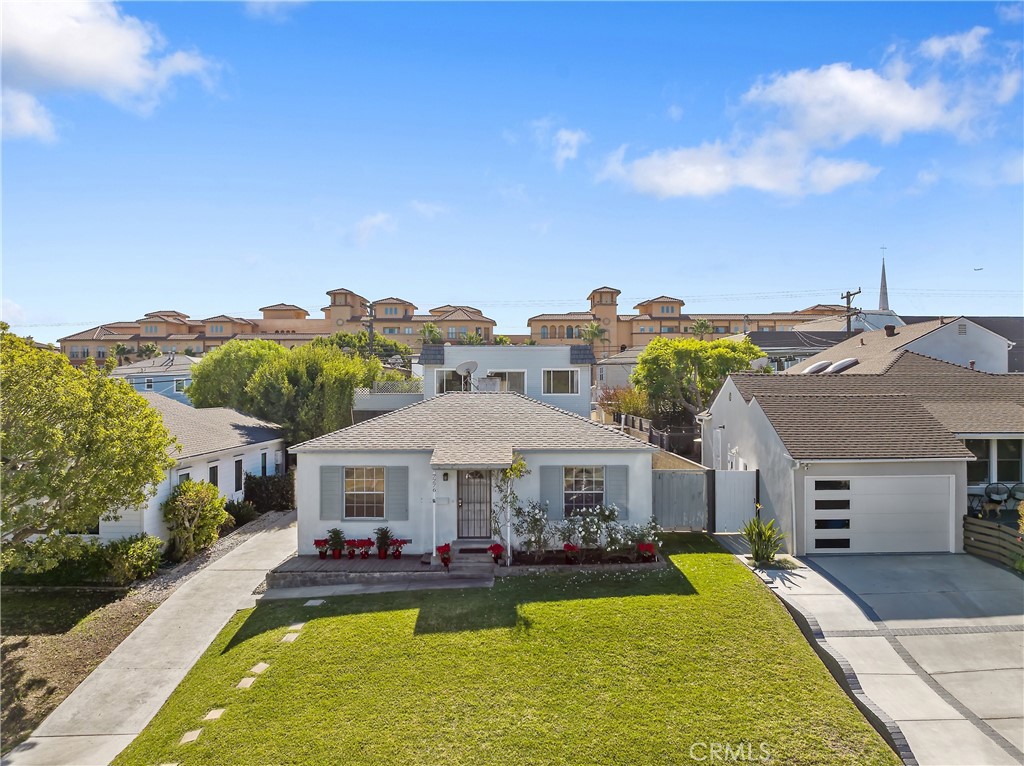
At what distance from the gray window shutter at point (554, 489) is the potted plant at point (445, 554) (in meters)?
2.82

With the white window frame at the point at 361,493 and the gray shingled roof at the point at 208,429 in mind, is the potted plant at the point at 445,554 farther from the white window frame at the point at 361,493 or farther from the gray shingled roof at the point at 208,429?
the gray shingled roof at the point at 208,429

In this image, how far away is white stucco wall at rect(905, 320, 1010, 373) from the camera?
94.8ft

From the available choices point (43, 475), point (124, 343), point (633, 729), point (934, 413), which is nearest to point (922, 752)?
point (633, 729)

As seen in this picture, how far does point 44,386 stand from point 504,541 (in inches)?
421

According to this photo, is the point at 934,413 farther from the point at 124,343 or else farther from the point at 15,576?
the point at 124,343

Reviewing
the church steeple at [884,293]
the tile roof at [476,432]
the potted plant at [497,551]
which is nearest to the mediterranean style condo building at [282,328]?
the church steeple at [884,293]

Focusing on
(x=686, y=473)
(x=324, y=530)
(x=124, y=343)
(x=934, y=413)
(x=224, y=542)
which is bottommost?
(x=224, y=542)

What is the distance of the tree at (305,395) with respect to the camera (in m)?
27.0

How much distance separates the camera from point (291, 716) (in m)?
8.97

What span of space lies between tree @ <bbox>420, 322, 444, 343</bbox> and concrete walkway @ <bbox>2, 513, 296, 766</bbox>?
6920 cm

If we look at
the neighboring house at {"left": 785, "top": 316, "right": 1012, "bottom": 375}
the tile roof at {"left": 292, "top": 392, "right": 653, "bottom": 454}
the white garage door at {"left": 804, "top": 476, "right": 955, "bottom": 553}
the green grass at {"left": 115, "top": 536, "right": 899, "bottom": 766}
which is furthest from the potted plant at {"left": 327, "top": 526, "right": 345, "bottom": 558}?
the neighboring house at {"left": 785, "top": 316, "right": 1012, "bottom": 375}

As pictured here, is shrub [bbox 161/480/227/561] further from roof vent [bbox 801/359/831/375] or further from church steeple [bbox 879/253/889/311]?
church steeple [bbox 879/253/889/311]

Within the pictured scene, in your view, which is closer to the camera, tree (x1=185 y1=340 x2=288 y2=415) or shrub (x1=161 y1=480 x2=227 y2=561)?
shrub (x1=161 y1=480 x2=227 y2=561)

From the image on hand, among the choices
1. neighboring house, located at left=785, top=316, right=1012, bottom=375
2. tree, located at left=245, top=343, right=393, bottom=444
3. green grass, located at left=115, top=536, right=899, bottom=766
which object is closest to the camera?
green grass, located at left=115, top=536, right=899, bottom=766
